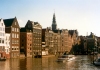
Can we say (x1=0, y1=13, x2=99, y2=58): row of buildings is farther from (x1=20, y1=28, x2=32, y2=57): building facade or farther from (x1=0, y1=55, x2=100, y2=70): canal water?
(x1=0, y1=55, x2=100, y2=70): canal water

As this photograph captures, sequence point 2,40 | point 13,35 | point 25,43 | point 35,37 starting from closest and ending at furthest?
point 2,40 < point 13,35 < point 25,43 < point 35,37

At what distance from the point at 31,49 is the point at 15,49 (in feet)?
47.7

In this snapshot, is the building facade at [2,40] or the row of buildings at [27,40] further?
the row of buildings at [27,40]

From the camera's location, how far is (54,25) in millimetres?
184125

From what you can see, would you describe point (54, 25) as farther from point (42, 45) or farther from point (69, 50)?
point (42, 45)

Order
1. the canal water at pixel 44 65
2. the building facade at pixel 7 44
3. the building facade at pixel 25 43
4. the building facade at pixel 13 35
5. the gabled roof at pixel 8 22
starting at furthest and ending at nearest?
the building facade at pixel 25 43, the gabled roof at pixel 8 22, the building facade at pixel 13 35, the building facade at pixel 7 44, the canal water at pixel 44 65

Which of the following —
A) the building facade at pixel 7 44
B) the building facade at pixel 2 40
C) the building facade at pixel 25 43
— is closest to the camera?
the building facade at pixel 2 40

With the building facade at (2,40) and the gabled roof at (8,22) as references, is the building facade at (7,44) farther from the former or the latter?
the gabled roof at (8,22)

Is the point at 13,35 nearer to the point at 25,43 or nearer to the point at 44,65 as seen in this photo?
the point at 25,43

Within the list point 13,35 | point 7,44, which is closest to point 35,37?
point 13,35

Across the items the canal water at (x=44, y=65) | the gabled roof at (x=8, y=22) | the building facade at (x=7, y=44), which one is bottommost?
the canal water at (x=44, y=65)

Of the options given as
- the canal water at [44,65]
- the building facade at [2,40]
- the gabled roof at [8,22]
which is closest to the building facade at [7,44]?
the building facade at [2,40]

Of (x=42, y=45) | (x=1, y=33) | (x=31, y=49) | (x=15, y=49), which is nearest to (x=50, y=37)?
(x=42, y=45)

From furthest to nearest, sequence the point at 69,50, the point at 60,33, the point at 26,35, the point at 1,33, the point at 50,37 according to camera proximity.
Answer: the point at 69,50, the point at 60,33, the point at 50,37, the point at 26,35, the point at 1,33
